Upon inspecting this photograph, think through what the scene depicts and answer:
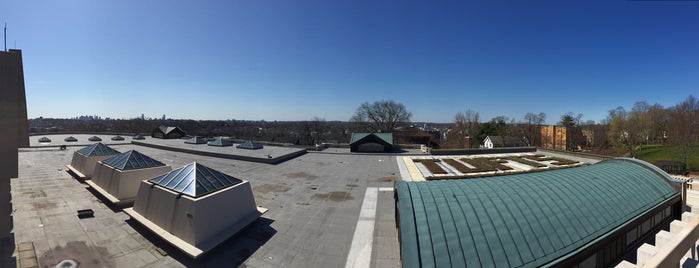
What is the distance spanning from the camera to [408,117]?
7125 cm

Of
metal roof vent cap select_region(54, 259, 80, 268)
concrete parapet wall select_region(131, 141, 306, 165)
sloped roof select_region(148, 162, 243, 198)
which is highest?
sloped roof select_region(148, 162, 243, 198)

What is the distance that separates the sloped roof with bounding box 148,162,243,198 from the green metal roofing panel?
8.75m

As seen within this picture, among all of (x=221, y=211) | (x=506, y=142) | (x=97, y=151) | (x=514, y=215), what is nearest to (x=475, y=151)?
(x=506, y=142)

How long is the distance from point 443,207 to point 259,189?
15747mm

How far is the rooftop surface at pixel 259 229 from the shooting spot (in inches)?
423

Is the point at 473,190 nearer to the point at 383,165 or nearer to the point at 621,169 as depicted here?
the point at 621,169

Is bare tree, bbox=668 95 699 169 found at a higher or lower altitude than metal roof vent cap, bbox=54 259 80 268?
higher

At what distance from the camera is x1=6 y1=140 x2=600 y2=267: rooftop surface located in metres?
10.8

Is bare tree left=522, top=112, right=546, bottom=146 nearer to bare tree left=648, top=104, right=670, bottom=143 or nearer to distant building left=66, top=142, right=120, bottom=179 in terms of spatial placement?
bare tree left=648, top=104, right=670, bottom=143

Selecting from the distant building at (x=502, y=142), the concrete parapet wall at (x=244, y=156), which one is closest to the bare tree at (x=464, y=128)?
the distant building at (x=502, y=142)

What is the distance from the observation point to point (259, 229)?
1372cm

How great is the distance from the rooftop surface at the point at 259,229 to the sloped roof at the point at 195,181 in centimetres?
240

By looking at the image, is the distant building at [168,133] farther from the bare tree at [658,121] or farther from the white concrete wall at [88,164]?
the bare tree at [658,121]

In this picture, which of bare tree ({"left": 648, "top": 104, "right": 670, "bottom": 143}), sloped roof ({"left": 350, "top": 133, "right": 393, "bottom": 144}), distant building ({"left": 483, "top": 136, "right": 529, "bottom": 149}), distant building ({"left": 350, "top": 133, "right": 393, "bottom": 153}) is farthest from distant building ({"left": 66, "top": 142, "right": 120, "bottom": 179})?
bare tree ({"left": 648, "top": 104, "right": 670, "bottom": 143})
